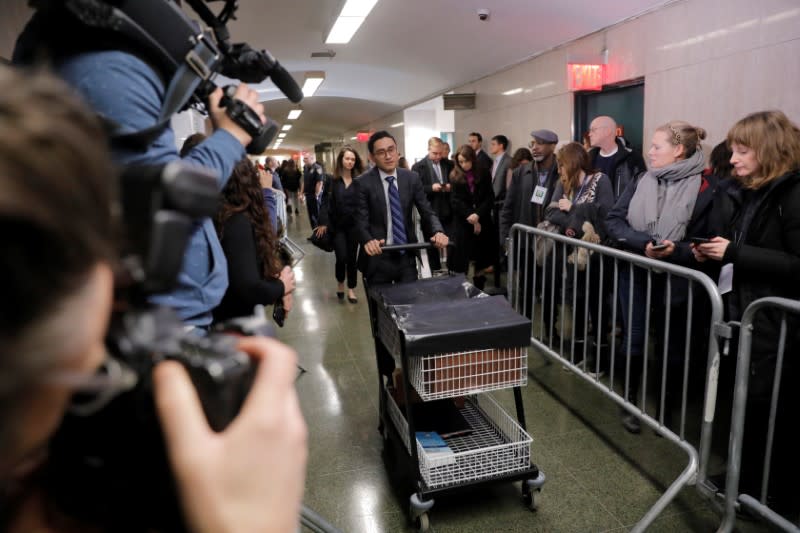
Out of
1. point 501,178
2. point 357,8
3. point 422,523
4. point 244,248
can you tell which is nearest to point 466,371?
point 422,523

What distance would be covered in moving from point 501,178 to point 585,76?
1.72 metres

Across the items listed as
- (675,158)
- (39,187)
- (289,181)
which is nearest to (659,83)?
(675,158)

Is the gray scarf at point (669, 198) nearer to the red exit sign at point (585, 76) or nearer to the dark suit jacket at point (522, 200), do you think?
the dark suit jacket at point (522, 200)

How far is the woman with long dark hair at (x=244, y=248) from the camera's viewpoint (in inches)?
90.7

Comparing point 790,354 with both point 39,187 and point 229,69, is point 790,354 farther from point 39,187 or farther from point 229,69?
point 39,187

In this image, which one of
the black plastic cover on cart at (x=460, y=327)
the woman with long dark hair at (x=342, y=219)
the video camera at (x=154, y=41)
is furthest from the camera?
the woman with long dark hair at (x=342, y=219)

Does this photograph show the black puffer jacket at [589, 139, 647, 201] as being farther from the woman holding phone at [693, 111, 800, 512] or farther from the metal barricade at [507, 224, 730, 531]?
the woman holding phone at [693, 111, 800, 512]

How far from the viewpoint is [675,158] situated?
322cm

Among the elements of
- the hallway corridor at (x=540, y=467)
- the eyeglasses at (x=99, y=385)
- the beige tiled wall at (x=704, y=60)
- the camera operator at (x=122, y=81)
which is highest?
Result: the beige tiled wall at (x=704, y=60)

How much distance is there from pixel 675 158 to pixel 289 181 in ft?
Answer: 45.3

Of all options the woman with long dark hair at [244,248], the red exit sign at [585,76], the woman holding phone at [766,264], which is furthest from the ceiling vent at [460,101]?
the woman with long dark hair at [244,248]

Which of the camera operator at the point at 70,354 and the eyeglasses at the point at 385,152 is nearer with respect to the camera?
the camera operator at the point at 70,354

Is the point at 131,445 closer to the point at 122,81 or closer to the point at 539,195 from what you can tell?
the point at 122,81

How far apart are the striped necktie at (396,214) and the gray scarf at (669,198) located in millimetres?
1482
